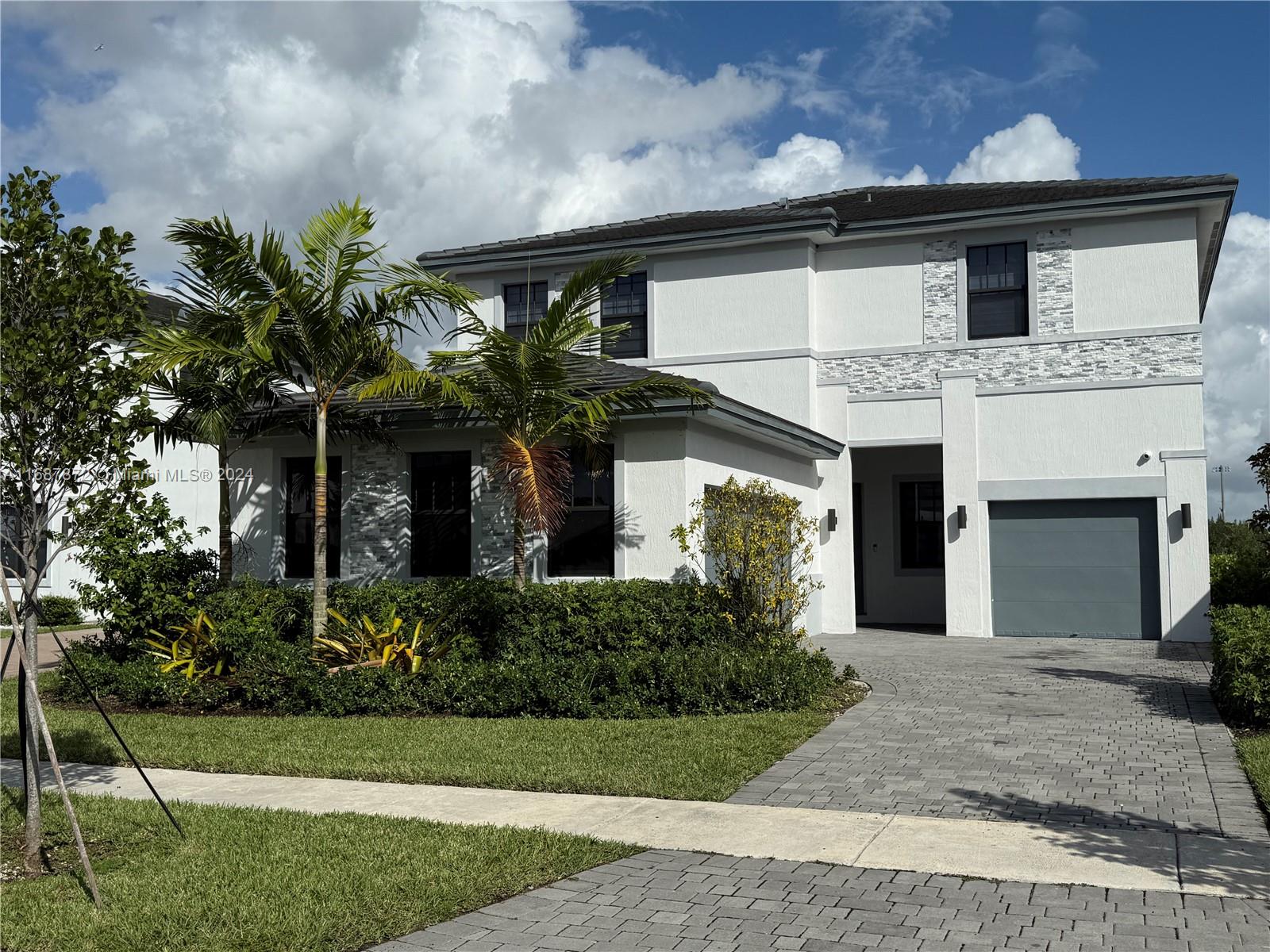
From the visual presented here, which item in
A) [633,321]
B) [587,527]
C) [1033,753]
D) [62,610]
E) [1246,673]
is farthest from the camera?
[62,610]

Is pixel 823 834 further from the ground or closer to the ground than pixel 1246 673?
closer to the ground

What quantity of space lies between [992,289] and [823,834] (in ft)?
48.7

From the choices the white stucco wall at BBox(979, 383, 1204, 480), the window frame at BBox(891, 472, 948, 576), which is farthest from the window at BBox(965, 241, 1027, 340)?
the window frame at BBox(891, 472, 948, 576)

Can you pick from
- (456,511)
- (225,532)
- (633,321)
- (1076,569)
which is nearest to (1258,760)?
(456,511)

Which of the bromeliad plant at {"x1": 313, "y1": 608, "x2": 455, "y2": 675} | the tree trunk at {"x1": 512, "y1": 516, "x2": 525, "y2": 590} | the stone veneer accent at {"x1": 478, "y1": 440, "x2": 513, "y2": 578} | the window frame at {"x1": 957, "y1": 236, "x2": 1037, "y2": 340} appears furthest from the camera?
the window frame at {"x1": 957, "y1": 236, "x2": 1037, "y2": 340}

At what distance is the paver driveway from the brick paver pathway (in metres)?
1.56

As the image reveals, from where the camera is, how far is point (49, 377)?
608 centimetres

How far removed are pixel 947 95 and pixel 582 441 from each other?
254 inches

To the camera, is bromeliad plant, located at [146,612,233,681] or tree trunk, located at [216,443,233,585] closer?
bromeliad plant, located at [146,612,233,681]

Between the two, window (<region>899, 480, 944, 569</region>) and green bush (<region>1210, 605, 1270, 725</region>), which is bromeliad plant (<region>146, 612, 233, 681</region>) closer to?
green bush (<region>1210, 605, 1270, 725</region>)

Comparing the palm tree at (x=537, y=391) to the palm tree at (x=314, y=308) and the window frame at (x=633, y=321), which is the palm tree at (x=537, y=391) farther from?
the window frame at (x=633, y=321)

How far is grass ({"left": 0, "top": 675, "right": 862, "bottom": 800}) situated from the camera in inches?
328

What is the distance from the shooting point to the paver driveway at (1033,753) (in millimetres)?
7418

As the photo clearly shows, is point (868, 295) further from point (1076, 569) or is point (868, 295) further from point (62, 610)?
point (62, 610)
